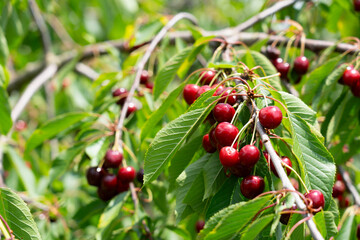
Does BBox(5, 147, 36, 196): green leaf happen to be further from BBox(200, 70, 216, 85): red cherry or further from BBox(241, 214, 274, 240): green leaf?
BBox(241, 214, 274, 240): green leaf

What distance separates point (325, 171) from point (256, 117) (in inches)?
10.4

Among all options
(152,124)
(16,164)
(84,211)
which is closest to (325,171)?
(152,124)

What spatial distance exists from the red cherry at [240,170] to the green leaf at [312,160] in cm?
16

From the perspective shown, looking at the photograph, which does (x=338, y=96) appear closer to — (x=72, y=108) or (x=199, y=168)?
(x=199, y=168)

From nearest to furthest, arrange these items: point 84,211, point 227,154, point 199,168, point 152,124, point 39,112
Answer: point 227,154
point 199,168
point 152,124
point 84,211
point 39,112

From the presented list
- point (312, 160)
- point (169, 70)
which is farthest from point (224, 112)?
point (169, 70)

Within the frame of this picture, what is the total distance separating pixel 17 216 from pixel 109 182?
1.90 ft

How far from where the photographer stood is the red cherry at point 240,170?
1260mm

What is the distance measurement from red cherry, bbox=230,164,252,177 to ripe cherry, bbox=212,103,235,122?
160mm

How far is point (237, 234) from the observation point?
1114mm

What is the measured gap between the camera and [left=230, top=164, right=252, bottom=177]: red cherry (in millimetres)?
1260

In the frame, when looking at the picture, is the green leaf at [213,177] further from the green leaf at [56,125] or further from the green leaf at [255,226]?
the green leaf at [56,125]

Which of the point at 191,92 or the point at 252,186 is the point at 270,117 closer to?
the point at 252,186

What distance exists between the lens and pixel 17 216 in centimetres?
130
